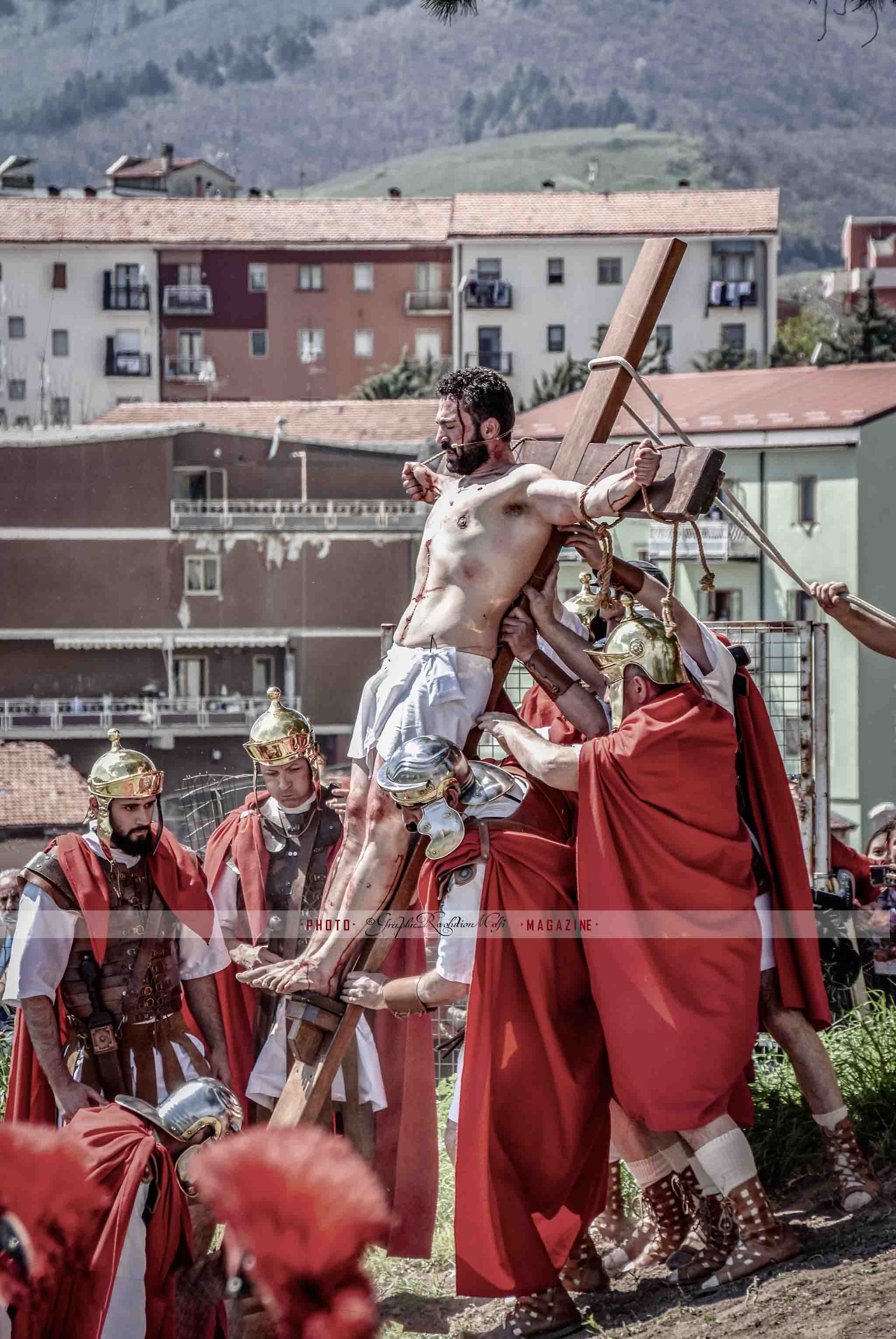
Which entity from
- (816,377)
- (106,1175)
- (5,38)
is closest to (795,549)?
(816,377)

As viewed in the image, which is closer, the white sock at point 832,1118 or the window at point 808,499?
the white sock at point 832,1118

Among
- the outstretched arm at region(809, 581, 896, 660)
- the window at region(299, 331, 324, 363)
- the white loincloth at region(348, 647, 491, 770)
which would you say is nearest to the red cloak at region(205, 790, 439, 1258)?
the white loincloth at region(348, 647, 491, 770)

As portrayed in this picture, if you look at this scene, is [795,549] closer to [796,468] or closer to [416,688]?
[796,468]

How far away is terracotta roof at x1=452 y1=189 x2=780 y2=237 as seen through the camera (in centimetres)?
5256

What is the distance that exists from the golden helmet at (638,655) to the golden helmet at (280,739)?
131 cm

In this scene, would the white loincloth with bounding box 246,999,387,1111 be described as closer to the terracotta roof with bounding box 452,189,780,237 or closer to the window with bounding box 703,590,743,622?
the window with bounding box 703,590,743,622

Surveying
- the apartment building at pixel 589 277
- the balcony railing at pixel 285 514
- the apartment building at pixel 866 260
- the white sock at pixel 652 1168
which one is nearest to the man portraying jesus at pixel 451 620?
the white sock at pixel 652 1168

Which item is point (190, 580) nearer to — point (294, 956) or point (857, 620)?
point (294, 956)

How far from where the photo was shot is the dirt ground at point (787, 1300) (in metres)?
4.75

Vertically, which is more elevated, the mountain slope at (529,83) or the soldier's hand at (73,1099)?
the mountain slope at (529,83)

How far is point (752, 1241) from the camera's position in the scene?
5102 millimetres

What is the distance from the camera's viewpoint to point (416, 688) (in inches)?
223

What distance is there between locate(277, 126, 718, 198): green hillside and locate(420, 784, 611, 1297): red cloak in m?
136

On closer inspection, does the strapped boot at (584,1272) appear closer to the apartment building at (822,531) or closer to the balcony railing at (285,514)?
the apartment building at (822,531)
